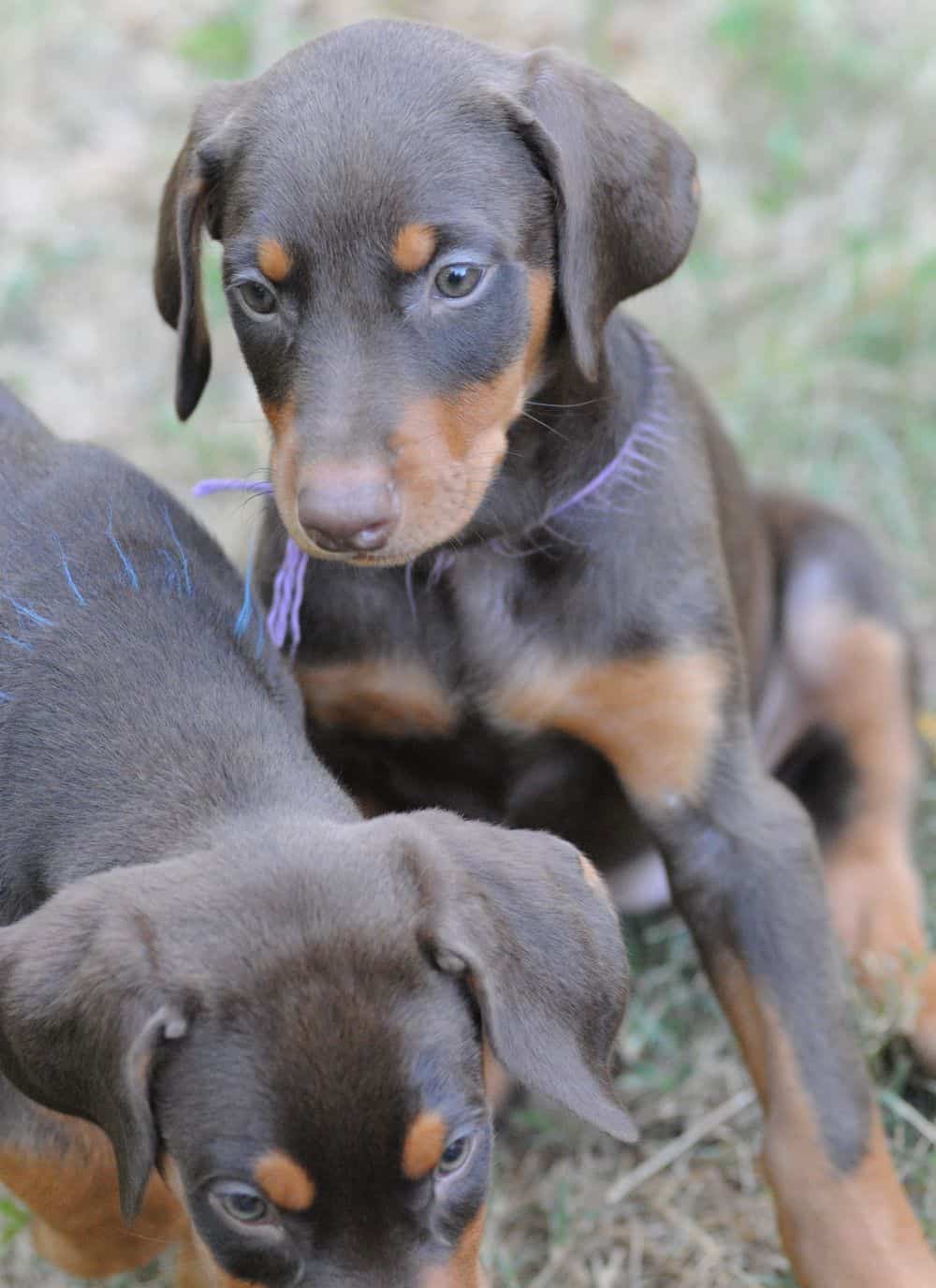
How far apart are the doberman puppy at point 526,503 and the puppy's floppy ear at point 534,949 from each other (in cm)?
67

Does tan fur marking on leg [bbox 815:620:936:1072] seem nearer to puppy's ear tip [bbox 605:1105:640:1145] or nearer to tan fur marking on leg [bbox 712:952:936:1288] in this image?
tan fur marking on leg [bbox 712:952:936:1288]

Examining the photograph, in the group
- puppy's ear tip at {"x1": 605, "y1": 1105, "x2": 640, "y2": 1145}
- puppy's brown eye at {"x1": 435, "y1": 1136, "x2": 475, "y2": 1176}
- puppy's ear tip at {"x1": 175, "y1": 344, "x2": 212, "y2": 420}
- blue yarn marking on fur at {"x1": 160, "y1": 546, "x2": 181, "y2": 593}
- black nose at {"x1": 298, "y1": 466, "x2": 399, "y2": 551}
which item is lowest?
puppy's ear tip at {"x1": 175, "y1": 344, "x2": 212, "y2": 420}

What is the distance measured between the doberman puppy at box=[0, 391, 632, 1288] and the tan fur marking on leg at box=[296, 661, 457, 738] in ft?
2.25

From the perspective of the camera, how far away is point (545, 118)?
3.57m

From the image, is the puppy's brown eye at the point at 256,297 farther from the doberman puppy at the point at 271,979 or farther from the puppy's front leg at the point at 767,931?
the puppy's front leg at the point at 767,931

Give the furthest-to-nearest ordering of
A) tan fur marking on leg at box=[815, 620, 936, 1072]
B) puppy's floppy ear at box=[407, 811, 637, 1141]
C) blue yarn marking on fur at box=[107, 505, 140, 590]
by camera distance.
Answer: tan fur marking on leg at box=[815, 620, 936, 1072]
blue yarn marking on fur at box=[107, 505, 140, 590]
puppy's floppy ear at box=[407, 811, 637, 1141]

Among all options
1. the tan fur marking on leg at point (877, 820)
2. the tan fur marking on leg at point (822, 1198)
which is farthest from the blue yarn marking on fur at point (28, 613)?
the tan fur marking on leg at point (877, 820)

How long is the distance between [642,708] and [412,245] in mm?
1121

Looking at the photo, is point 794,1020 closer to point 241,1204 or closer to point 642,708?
point 642,708

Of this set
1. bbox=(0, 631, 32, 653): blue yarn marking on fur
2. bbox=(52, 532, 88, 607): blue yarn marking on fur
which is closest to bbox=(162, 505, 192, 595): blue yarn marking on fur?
bbox=(52, 532, 88, 607): blue yarn marking on fur

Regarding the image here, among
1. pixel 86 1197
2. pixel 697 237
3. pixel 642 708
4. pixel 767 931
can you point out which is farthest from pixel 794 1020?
pixel 697 237

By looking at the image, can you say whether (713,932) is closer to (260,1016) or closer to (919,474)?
(260,1016)

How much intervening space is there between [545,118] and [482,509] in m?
0.81

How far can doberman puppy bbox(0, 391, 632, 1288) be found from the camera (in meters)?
2.69
